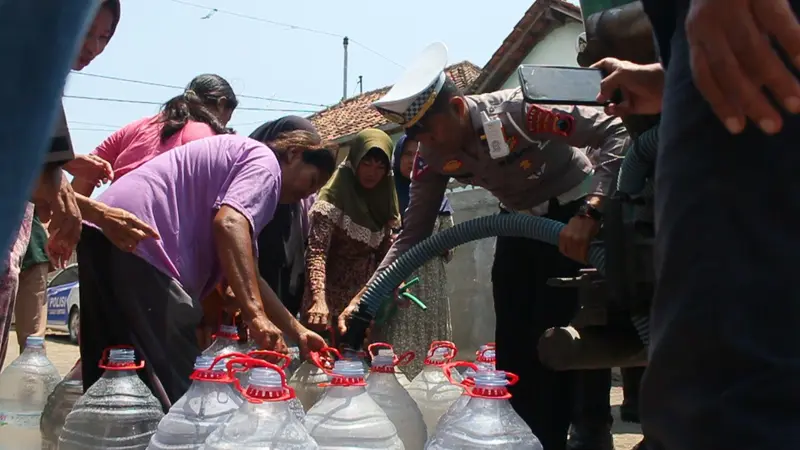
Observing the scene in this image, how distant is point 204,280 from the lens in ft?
9.34

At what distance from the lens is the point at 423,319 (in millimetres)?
4902

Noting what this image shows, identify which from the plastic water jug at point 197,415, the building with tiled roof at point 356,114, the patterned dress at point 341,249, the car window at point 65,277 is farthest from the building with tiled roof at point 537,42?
the plastic water jug at point 197,415

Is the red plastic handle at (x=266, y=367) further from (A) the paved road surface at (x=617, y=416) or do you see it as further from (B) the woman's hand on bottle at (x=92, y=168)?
(A) the paved road surface at (x=617, y=416)

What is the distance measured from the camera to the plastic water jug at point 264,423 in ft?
6.42

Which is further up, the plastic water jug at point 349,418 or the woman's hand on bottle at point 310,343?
the woman's hand on bottle at point 310,343

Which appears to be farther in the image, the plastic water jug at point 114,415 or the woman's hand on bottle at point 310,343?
the woman's hand on bottle at point 310,343

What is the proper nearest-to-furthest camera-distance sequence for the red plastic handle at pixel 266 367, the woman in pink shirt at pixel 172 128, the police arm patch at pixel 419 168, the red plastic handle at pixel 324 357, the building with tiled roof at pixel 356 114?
the red plastic handle at pixel 266 367 → the red plastic handle at pixel 324 357 → the woman in pink shirt at pixel 172 128 → the police arm patch at pixel 419 168 → the building with tiled roof at pixel 356 114

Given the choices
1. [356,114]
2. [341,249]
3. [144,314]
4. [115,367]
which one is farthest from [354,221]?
[356,114]

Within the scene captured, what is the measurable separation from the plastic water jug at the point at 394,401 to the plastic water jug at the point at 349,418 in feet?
0.95

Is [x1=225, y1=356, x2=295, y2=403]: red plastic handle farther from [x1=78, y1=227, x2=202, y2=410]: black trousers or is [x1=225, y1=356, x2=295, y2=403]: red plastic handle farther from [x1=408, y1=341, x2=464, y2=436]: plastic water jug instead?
[x1=408, y1=341, x2=464, y2=436]: plastic water jug

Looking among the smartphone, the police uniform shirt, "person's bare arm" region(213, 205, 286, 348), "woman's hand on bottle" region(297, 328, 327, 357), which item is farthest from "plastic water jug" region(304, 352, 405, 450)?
the police uniform shirt

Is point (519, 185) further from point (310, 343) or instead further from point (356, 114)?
point (356, 114)

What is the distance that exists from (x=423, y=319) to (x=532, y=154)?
2.00m

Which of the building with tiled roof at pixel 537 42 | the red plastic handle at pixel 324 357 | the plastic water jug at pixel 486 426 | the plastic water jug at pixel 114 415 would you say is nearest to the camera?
the plastic water jug at pixel 486 426
